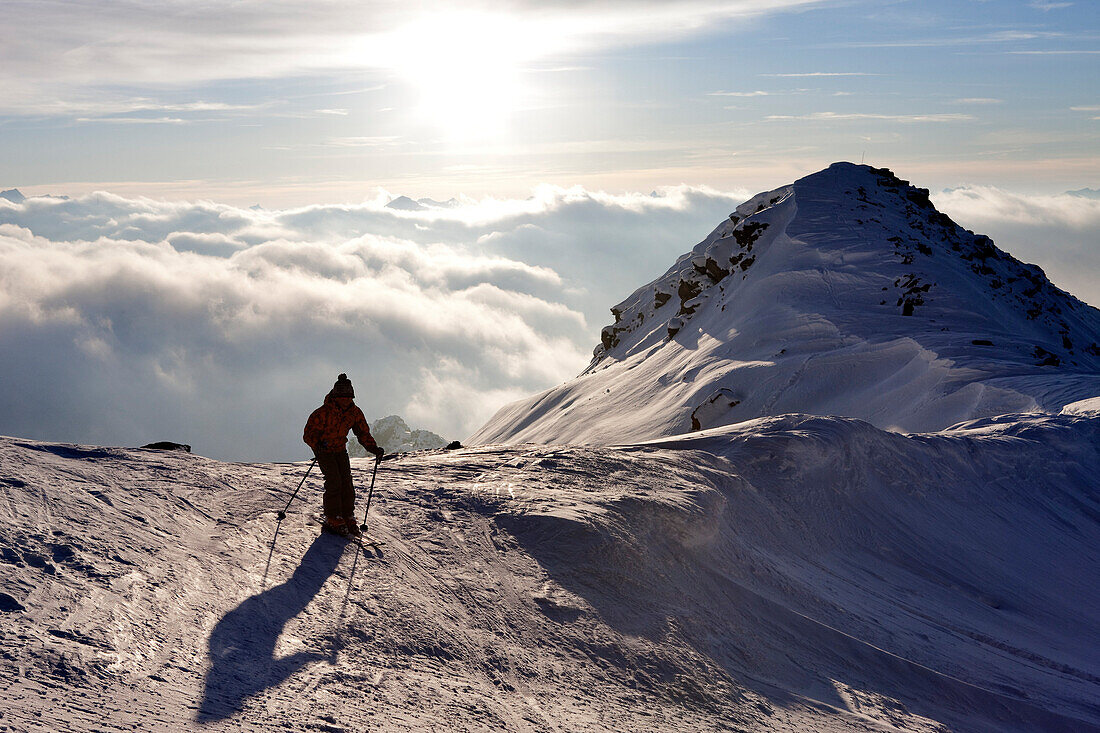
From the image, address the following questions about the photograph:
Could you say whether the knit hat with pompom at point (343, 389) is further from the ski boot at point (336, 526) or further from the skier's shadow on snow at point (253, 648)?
the skier's shadow on snow at point (253, 648)

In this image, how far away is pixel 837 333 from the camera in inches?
1452

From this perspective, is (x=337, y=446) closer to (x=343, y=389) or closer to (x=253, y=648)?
(x=343, y=389)

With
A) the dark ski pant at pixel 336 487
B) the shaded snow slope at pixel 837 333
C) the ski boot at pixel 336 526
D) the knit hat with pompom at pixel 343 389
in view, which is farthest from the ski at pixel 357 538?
the shaded snow slope at pixel 837 333

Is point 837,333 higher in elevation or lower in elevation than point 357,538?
higher

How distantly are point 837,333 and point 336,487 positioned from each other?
104 ft

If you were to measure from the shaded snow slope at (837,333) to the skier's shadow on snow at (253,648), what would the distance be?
22056mm

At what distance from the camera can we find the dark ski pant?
9.98 m

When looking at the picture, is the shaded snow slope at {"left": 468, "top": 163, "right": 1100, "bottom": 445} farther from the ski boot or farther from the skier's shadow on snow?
the skier's shadow on snow

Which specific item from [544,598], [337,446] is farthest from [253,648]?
[337,446]

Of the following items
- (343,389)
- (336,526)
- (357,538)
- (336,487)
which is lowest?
(357,538)

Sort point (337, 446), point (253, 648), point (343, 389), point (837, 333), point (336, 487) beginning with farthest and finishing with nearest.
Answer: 1. point (837, 333)
2. point (343, 389)
3. point (337, 446)
4. point (336, 487)
5. point (253, 648)

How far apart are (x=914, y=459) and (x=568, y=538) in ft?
34.1

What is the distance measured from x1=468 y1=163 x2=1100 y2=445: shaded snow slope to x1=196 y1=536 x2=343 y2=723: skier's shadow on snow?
868 inches

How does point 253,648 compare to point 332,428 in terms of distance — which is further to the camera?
point 332,428
